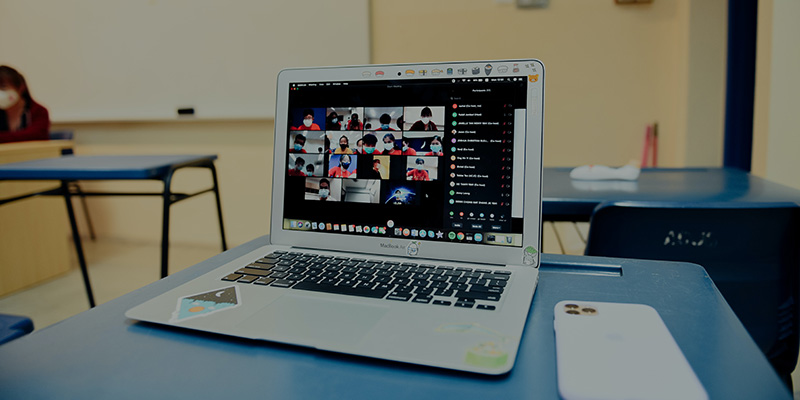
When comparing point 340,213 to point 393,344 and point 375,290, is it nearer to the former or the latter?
point 375,290

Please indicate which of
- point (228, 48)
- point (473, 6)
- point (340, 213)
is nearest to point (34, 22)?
Answer: point (228, 48)

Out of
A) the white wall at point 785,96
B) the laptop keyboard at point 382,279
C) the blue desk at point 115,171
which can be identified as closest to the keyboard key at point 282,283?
the laptop keyboard at point 382,279

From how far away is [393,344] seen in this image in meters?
0.47

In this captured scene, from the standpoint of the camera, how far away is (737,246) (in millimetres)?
963

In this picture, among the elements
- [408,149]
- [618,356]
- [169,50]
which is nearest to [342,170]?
[408,149]

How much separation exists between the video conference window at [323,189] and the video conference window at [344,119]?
79 mm

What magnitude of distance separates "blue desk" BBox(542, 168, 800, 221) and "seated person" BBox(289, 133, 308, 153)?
0.59m

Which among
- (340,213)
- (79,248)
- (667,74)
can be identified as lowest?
(79,248)

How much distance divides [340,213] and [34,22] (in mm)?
3745

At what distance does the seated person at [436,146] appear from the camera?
0.72 meters

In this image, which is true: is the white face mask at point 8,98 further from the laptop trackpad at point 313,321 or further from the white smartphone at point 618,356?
the white smartphone at point 618,356

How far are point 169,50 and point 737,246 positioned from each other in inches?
124

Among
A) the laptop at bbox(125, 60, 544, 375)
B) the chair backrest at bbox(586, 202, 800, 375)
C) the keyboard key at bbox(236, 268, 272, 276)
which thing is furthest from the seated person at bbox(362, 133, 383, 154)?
the chair backrest at bbox(586, 202, 800, 375)

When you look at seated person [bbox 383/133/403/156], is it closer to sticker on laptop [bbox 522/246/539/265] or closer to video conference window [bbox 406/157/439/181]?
video conference window [bbox 406/157/439/181]
